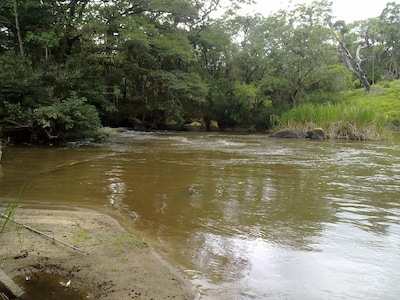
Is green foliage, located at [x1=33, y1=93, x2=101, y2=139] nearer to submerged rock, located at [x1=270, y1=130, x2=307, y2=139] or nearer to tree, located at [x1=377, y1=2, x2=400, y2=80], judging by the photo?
submerged rock, located at [x1=270, y1=130, x2=307, y2=139]

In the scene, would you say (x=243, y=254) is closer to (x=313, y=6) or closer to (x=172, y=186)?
(x=172, y=186)

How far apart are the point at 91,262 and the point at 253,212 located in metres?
2.29

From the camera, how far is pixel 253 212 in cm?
467

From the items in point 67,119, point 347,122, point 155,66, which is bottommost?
point 347,122

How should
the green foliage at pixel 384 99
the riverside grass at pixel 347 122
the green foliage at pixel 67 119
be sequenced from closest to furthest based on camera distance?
1. the green foliage at pixel 67 119
2. the riverside grass at pixel 347 122
3. the green foliage at pixel 384 99

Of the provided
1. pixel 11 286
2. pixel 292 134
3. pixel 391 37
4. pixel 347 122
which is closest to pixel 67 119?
pixel 11 286

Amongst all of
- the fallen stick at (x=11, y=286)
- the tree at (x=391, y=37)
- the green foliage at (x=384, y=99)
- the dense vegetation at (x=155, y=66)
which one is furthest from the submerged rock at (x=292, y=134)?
the tree at (x=391, y=37)

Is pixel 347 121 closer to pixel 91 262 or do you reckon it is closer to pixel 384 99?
pixel 91 262

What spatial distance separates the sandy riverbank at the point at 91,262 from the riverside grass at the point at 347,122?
16.3m

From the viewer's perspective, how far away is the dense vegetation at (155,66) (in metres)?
12.3

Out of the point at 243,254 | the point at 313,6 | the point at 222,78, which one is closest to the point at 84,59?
the point at 222,78

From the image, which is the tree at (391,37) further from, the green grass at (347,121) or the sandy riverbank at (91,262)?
the sandy riverbank at (91,262)

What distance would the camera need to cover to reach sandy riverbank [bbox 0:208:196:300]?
2.56 metres

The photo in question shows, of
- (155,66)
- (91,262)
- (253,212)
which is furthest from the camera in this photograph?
A: (155,66)
